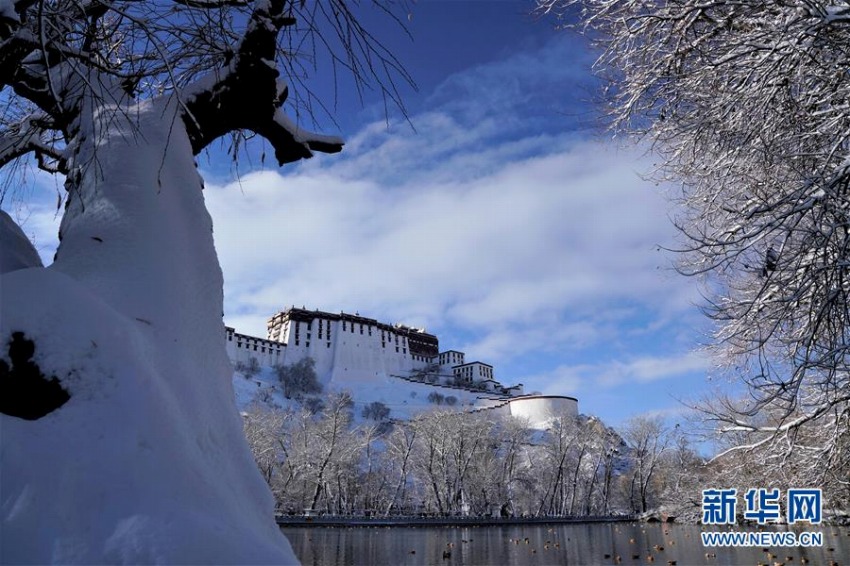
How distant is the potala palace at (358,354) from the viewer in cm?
9256

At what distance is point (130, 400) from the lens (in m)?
2.32

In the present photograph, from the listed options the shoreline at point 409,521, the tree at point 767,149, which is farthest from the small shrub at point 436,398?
the tree at point 767,149

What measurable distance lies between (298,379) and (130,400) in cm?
8857

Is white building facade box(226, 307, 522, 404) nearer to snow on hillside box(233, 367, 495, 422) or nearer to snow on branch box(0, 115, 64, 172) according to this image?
snow on hillside box(233, 367, 495, 422)

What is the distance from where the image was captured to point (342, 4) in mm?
→ 3006

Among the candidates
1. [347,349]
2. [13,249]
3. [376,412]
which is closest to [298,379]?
[347,349]

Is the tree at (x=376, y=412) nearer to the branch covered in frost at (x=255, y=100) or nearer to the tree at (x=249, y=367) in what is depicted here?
the tree at (x=249, y=367)

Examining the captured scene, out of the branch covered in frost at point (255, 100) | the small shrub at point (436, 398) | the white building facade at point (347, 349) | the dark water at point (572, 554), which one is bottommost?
the dark water at point (572, 554)

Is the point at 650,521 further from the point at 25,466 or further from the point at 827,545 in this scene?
the point at 25,466

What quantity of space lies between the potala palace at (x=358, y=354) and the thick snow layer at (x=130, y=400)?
3267 inches

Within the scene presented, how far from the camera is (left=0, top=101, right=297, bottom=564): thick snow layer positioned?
6.45 feet

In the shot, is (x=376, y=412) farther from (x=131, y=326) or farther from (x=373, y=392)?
(x=131, y=326)

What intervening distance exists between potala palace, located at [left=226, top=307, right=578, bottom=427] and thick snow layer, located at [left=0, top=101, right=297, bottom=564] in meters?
83.0

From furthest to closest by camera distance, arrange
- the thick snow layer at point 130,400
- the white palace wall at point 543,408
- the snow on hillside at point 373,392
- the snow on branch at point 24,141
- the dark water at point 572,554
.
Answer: the snow on hillside at point 373,392 < the white palace wall at point 543,408 < the dark water at point 572,554 < the snow on branch at point 24,141 < the thick snow layer at point 130,400
